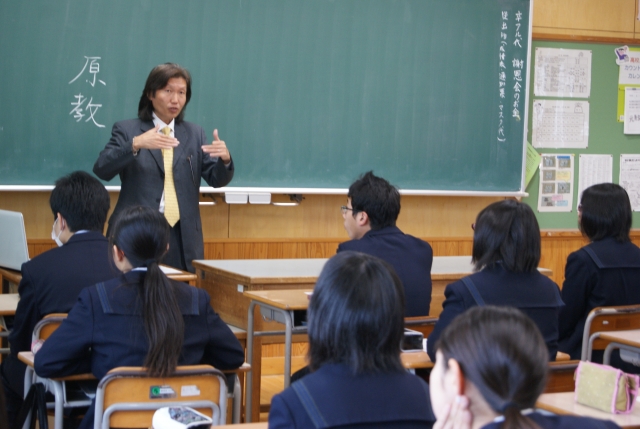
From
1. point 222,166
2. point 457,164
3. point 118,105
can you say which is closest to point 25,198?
point 118,105

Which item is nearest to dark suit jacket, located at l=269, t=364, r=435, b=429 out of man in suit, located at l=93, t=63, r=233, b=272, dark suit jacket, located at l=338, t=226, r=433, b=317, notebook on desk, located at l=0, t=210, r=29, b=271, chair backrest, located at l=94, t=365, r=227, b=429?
chair backrest, located at l=94, t=365, r=227, b=429

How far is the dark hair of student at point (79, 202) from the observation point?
9.15 ft

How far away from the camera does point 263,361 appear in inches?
197

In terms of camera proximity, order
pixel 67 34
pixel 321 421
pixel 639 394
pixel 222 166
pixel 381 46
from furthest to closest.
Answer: pixel 381 46 < pixel 67 34 < pixel 222 166 < pixel 639 394 < pixel 321 421

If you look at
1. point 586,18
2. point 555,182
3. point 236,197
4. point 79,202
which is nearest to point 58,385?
point 79,202

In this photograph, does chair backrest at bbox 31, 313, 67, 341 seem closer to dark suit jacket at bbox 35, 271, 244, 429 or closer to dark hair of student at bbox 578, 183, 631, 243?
dark suit jacket at bbox 35, 271, 244, 429

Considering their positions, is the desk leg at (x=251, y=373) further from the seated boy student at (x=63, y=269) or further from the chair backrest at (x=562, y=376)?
the chair backrest at (x=562, y=376)

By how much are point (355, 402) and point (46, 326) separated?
1313 mm

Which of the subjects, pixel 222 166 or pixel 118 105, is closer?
pixel 222 166

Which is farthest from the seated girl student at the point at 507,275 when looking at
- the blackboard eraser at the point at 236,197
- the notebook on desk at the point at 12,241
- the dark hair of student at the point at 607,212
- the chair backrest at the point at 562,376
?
the blackboard eraser at the point at 236,197

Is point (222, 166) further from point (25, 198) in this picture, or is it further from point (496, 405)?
point (496, 405)

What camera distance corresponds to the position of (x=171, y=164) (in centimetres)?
399

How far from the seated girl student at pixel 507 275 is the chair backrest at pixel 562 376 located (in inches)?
6.8

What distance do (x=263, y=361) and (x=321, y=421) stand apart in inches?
145
